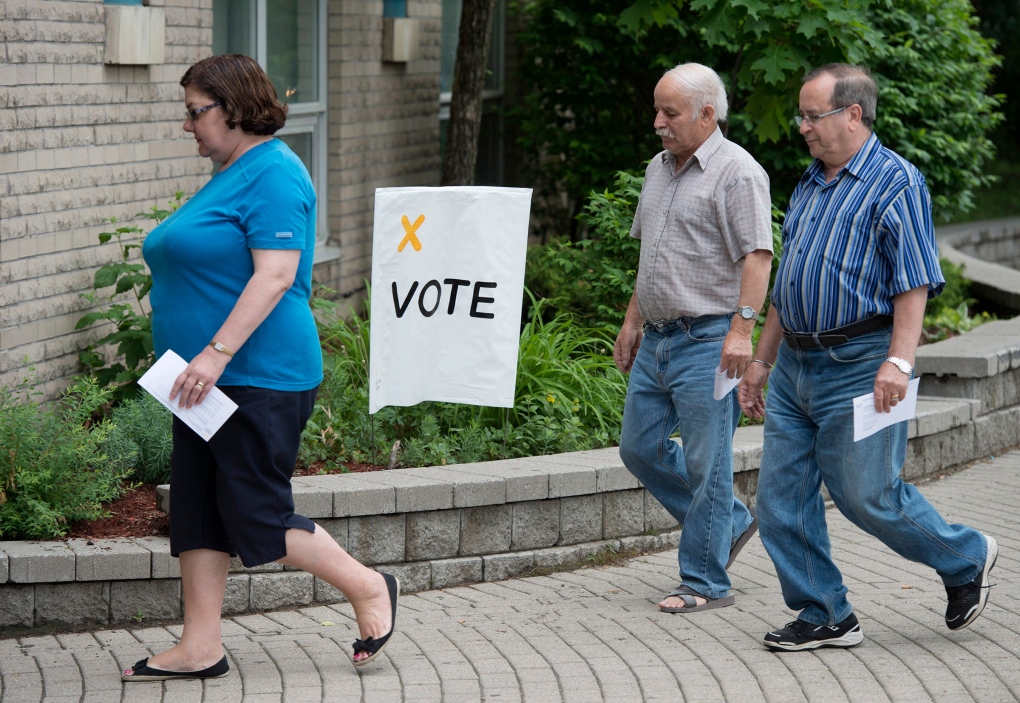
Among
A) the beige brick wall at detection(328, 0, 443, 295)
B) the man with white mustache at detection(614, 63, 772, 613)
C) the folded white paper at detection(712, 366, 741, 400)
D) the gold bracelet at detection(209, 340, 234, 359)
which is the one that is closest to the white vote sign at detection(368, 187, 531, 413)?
the man with white mustache at detection(614, 63, 772, 613)

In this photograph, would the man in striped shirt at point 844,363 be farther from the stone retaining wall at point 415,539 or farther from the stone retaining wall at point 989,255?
the stone retaining wall at point 989,255

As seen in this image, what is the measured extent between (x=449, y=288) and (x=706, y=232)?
47.1 inches

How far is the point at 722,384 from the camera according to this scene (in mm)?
4352

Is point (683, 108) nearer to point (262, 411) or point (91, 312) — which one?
point (262, 411)

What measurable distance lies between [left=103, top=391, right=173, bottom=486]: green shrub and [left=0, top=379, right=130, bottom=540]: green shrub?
13 centimetres

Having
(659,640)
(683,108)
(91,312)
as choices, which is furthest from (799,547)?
(91,312)

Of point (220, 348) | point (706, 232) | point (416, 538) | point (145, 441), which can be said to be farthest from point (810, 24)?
Result: point (220, 348)

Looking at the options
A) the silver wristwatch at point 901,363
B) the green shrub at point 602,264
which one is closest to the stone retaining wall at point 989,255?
the green shrub at point 602,264

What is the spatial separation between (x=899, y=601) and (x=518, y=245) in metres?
1.95

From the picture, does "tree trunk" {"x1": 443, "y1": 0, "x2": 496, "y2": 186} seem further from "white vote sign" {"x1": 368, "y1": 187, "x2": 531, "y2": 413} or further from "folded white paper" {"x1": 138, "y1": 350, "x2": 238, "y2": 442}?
"folded white paper" {"x1": 138, "y1": 350, "x2": 238, "y2": 442}

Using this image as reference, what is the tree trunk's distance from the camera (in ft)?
29.5

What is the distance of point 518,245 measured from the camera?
5160mm

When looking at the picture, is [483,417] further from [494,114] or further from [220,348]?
[494,114]

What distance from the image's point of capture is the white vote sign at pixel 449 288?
16.9 feet
